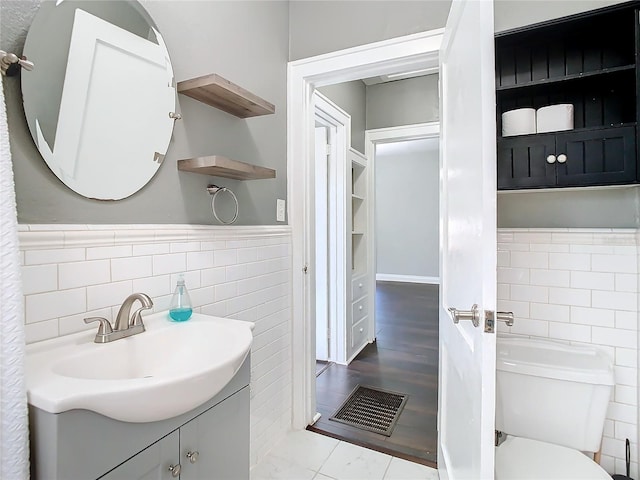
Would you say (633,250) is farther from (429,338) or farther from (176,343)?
(429,338)

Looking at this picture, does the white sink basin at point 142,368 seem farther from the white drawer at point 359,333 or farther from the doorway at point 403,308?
the white drawer at point 359,333

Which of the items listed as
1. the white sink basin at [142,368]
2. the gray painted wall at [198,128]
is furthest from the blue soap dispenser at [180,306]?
the gray painted wall at [198,128]

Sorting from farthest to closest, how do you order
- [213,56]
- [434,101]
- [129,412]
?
1. [434,101]
2. [213,56]
3. [129,412]

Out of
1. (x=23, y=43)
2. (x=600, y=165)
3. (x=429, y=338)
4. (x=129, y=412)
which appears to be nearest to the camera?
(x=129, y=412)

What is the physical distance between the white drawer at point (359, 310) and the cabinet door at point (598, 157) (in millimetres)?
2056

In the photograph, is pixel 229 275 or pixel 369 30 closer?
pixel 229 275

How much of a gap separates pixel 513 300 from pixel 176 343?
1.42m

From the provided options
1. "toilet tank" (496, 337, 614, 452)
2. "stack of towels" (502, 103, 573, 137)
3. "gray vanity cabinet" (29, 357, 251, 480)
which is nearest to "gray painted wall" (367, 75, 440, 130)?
"stack of towels" (502, 103, 573, 137)

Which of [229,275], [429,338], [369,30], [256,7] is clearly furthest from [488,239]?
[429,338]

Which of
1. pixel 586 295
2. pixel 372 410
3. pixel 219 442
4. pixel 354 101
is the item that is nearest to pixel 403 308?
pixel 372 410

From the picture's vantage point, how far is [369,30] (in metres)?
1.70

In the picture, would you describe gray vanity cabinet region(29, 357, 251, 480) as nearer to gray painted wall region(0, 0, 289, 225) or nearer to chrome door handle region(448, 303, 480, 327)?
gray painted wall region(0, 0, 289, 225)

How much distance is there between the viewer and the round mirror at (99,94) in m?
0.87

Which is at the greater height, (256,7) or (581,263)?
(256,7)
